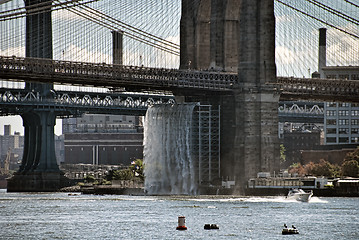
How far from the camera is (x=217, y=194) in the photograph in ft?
398

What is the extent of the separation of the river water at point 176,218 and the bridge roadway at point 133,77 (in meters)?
12.5

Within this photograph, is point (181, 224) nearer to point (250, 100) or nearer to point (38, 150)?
point (250, 100)

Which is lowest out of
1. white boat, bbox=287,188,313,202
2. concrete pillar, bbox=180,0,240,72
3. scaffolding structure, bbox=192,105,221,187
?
white boat, bbox=287,188,313,202

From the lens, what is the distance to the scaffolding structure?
5005 inches

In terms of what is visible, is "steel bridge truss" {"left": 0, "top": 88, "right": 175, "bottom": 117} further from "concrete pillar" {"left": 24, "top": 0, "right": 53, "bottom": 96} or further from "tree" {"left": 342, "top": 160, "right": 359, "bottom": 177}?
"tree" {"left": 342, "top": 160, "right": 359, "bottom": 177}

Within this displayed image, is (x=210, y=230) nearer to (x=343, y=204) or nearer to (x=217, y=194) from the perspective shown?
(x=343, y=204)

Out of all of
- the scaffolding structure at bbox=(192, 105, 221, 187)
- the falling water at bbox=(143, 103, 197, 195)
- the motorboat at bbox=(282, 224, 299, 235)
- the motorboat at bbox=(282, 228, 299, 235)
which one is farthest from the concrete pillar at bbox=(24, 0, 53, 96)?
the motorboat at bbox=(282, 228, 299, 235)

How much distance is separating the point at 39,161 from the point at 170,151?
55.4 metres

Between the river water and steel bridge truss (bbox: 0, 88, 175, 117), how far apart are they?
5948cm

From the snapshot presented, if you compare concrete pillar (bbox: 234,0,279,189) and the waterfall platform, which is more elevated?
concrete pillar (bbox: 234,0,279,189)

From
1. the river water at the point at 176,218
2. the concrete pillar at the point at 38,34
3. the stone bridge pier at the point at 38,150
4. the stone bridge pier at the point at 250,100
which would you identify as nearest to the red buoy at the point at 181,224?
the river water at the point at 176,218

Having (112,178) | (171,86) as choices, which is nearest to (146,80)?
(171,86)

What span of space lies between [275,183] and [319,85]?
24098 mm

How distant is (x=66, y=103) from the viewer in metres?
183
